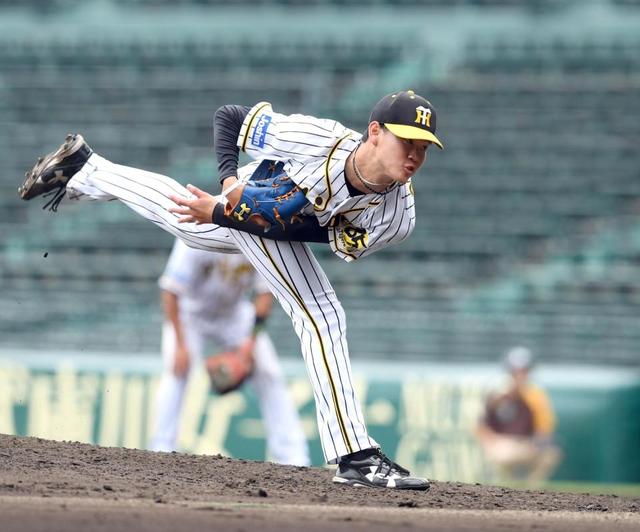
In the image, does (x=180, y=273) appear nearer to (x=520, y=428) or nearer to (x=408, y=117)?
(x=520, y=428)

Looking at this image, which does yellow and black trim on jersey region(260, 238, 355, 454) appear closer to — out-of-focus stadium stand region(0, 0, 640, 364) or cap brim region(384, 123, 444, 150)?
cap brim region(384, 123, 444, 150)

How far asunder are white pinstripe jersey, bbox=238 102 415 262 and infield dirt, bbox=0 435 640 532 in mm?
1045

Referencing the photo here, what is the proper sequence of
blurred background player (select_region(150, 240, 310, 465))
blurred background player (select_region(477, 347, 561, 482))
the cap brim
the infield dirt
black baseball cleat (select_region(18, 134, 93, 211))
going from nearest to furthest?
the infield dirt < the cap brim < black baseball cleat (select_region(18, 134, 93, 211)) < blurred background player (select_region(150, 240, 310, 465)) < blurred background player (select_region(477, 347, 561, 482))

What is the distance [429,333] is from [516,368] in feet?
6.36

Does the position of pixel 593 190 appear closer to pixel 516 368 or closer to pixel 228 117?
pixel 516 368

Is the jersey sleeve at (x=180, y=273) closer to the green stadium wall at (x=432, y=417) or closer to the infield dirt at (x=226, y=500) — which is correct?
the green stadium wall at (x=432, y=417)

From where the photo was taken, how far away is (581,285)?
13.1 m

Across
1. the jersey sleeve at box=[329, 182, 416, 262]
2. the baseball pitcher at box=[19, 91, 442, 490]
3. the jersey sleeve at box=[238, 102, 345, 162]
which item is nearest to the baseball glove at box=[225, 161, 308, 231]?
the baseball pitcher at box=[19, 91, 442, 490]

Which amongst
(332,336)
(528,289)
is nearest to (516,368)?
(528,289)

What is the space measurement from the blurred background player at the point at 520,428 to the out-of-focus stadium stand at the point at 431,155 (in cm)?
164

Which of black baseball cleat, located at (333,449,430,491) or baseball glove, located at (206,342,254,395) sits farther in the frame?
baseball glove, located at (206,342,254,395)

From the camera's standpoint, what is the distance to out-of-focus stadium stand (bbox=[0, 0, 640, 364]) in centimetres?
1297

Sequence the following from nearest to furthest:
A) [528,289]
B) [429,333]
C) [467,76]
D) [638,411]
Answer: [638,411] < [429,333] < [528,289] < [467,76]

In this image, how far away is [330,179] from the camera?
4.96 m
